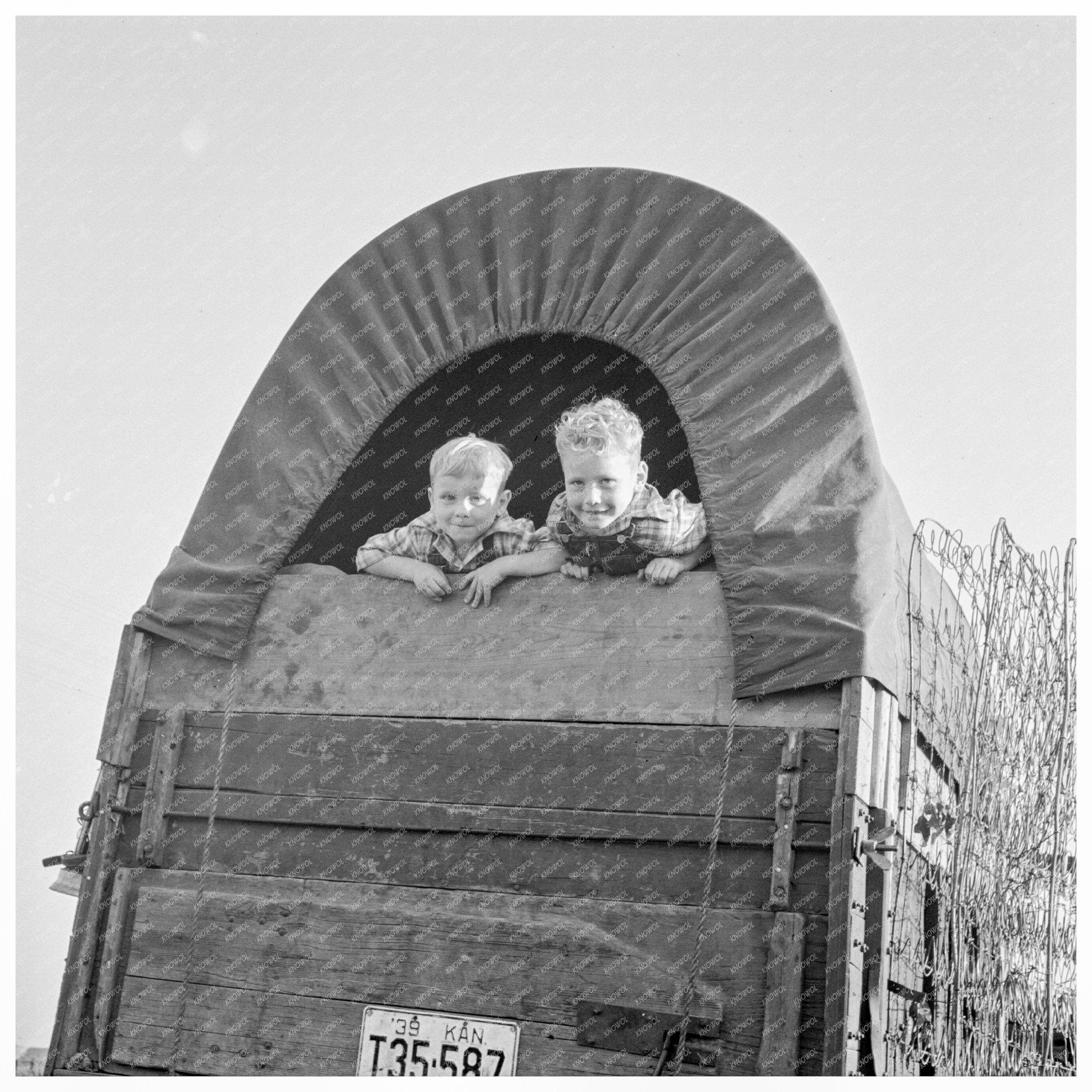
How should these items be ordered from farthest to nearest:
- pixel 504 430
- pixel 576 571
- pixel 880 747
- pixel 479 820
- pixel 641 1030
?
pixel 504 430
pixel 576 571
pixel 479 820
pixel 880 747
pixel 641 1030

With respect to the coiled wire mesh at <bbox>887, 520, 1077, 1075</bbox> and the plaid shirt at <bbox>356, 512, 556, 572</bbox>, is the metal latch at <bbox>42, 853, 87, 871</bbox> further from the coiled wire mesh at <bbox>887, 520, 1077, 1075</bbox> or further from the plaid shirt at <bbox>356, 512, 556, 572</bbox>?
the coiled wire mesh at <bbox>887, 520, 1077, 1075</bbox>

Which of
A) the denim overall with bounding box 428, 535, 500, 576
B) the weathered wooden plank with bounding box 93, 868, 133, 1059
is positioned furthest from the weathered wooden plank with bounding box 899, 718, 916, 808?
the weathered wooden plank with bounding box 93, 868, 133, 1059

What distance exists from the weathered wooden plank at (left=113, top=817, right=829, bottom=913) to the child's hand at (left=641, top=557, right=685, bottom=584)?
31.3 inches

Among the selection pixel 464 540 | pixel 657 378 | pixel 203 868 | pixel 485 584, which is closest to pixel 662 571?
pixel 485 584

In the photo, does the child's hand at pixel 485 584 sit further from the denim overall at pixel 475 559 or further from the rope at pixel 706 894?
the rope at pixel 706 894

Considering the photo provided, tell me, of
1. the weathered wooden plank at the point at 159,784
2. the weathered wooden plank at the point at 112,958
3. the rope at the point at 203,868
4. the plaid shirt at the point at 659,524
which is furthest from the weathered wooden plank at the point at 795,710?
the weathered wooden plank at the point at 112,958

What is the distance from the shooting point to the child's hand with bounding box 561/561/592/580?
4.12 m

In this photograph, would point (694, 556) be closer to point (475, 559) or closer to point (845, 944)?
point (475, 559)

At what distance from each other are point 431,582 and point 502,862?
0.94m

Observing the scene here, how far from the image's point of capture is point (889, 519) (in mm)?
4043

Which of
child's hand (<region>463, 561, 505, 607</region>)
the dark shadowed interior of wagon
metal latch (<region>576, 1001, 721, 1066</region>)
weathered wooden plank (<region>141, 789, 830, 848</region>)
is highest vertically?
the dark shadowed interior of wagon

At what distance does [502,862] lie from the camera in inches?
153

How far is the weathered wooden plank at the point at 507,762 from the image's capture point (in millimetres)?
3695

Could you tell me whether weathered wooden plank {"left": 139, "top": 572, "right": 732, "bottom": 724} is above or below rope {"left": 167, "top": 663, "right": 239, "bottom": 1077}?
above
